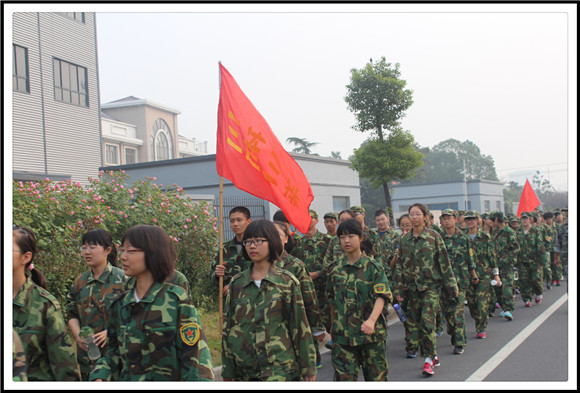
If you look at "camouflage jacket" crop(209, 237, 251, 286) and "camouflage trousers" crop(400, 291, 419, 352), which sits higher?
"camouflage jacket" crop(209, 237, 251, 286)

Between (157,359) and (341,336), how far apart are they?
232cm

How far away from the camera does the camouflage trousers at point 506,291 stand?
1016 centimetres

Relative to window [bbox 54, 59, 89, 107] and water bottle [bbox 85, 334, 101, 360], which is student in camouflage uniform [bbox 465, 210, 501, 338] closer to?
water bottle [bbox 85, 334, 101, 360]

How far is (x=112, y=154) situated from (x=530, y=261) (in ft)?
123

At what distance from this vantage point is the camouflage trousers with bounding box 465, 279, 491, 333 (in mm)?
8586

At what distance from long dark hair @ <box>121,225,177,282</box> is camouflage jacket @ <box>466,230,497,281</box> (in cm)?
706

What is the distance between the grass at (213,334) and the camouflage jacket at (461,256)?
146 inches

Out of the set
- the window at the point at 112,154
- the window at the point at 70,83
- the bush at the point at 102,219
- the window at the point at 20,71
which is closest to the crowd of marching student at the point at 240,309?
the bush at the point at 102,219

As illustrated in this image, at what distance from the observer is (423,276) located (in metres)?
6.87

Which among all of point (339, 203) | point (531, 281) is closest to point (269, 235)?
point (531, 281)

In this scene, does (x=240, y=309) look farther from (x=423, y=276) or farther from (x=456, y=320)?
(x=456, y=320)

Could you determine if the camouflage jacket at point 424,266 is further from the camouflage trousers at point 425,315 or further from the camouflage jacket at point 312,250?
the camouflage jacket at point 312,250

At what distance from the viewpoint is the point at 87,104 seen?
2369cm

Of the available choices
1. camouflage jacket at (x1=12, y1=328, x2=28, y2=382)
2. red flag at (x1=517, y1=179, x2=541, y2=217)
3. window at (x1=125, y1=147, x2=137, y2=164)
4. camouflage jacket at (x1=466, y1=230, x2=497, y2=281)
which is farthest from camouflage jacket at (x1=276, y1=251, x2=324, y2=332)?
window at (x1=125, y1=147, x2=137, y2=164)
